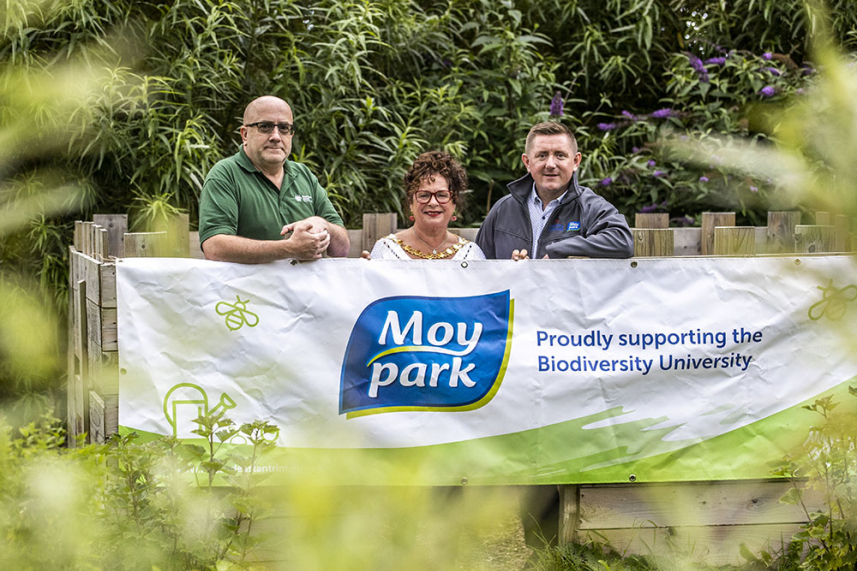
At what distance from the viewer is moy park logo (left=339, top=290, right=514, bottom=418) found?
2943mm

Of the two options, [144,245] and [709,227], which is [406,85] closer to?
[709,227]

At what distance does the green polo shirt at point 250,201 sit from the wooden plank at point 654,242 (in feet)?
5.09

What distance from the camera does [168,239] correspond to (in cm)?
339

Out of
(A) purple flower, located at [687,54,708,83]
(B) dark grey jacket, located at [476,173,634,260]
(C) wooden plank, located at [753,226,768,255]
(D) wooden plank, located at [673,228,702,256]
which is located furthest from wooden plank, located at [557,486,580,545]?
(A) purple flower, located at [687,54,708,83]

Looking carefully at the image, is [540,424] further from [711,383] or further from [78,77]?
[78,77]

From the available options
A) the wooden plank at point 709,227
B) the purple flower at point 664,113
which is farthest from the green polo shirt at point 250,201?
the purple flower at point 664,113

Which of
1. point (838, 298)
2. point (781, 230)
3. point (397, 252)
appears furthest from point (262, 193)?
point (838, 298)

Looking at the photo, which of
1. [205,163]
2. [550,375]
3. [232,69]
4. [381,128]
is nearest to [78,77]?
[550,375]

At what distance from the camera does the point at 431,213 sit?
3.38 metres

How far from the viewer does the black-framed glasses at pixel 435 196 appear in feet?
11.0

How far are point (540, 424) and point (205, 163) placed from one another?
2932mm

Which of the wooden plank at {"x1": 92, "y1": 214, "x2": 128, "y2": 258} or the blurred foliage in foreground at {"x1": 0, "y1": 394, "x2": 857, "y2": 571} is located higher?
the wooden plank at {"x1": 92, "y1": 214, "x2": 128, "y2": 258}

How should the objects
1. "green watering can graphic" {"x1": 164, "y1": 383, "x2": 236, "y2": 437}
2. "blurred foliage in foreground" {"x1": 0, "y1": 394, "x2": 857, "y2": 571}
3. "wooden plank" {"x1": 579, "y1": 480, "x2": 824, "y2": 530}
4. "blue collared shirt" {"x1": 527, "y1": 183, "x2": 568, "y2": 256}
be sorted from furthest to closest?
"blue collared shirt" {"x1": 527, "y1": 183, "x2": 568, "y2": 256}
"wooden plank" {"x1": 579, "y1": 480, "x2": 824, "y2": 530}
"green watering can graphic" {"x1": 164, "y1": 383, "x2": 236, "y2": 437}
"blurred foliage in foreground" {"x1": 0, "y1": 394, "x2": 857, "y2": 571}

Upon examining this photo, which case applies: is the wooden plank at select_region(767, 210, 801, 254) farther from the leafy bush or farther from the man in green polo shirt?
the man in green polo shirt
